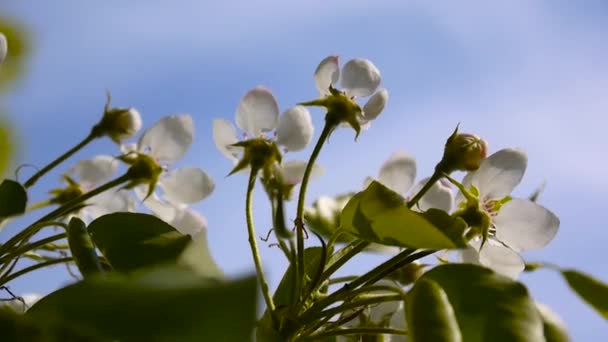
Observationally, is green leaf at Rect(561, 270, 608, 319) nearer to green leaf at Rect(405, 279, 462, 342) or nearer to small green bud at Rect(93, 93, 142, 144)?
green leaf at Rect(405, 279, 462, 342)

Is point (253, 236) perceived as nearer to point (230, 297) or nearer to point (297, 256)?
point (297, 256)

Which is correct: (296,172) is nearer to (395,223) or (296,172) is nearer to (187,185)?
(187,185)

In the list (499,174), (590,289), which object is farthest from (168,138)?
(590,289)

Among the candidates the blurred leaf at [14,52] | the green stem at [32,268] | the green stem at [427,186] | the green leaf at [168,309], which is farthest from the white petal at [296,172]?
the green leaf at [168,309]

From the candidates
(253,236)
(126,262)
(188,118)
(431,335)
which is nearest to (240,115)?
(188,118)

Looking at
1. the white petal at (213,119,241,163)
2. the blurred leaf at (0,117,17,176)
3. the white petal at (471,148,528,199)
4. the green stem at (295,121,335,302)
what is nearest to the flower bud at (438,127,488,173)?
the white petal at (471,148,528,199)
